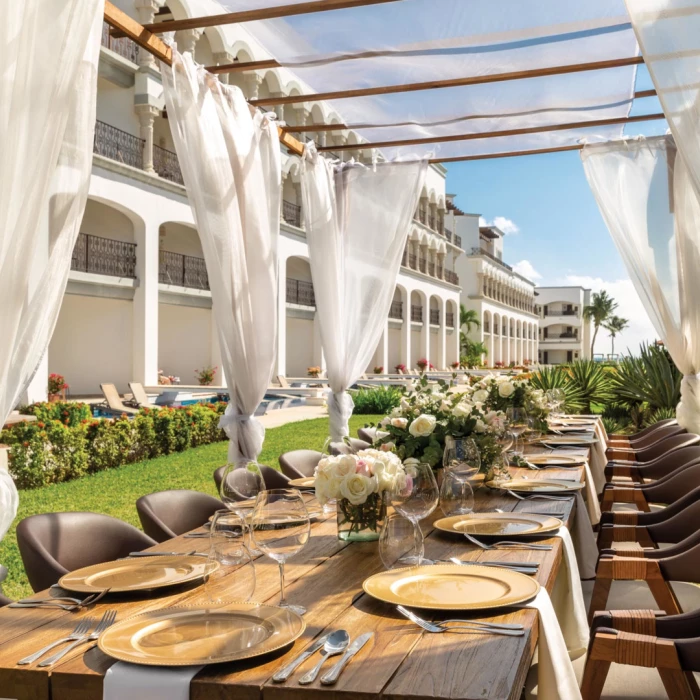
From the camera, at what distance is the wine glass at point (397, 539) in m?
2.08

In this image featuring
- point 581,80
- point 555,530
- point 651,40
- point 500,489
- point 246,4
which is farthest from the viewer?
point 581,80

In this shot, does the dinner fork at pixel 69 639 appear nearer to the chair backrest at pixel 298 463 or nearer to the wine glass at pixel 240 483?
the wine glass at pixel 240 483

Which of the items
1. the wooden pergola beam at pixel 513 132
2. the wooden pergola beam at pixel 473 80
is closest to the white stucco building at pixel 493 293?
the wooden pergola beam at pixel 513 132

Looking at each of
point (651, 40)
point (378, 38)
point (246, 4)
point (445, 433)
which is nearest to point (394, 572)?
point (445, 433)

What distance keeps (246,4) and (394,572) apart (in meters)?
2.97

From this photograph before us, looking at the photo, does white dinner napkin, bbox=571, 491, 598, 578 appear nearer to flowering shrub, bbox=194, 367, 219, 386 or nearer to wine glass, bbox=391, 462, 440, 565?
wine glass, bbox=391, 462, 440, 565

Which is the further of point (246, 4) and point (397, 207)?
point (397, 207)

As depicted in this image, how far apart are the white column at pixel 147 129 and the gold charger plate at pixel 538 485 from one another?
16.1 meters

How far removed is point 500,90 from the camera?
5.43 m

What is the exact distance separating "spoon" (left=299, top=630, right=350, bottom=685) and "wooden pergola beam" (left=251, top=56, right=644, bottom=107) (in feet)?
12.5

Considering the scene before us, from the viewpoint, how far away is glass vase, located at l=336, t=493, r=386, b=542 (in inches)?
102

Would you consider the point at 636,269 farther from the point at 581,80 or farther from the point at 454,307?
the point at 454,307

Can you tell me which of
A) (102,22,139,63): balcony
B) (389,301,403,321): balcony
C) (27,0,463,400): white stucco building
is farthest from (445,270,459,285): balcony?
(102,22,139,63): balcony

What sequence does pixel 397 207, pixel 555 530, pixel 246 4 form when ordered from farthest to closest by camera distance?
pixel 397 207 < pixel 246 4 < pixel 555 530
